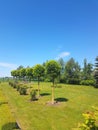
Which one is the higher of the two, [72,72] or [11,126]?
[72,72]

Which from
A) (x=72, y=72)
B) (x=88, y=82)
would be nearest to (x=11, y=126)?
(x=88, y=82)

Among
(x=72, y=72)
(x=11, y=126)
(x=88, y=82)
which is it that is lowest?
(x=11, y=126)

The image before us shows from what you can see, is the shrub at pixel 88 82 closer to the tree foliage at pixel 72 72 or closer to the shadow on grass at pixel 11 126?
the tree foliage at pixel 72 72

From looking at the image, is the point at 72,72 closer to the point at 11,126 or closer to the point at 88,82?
the point at 88,82

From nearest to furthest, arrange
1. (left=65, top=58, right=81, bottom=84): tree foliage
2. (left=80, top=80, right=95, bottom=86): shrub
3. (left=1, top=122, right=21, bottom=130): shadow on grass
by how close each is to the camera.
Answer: (left=1, top=122, right=21, bottom=130): shadow on grass
(left=80, top=80, right=95, bottom=86): shrub
(left=65, top=58, right=81, bottom=84): tree foliage

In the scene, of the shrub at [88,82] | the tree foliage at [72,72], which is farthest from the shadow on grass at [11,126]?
the tree foliage at [72,72]

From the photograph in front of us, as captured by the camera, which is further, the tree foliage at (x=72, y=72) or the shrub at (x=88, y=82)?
the tree foliage at (x=72, y=72)

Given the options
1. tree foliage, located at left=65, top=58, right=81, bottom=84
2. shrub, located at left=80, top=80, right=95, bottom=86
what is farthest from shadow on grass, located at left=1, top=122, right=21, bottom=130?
tree foliage, located at left=65, top=58, right=81, bottom=84

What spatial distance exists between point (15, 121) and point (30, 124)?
4.58 ft

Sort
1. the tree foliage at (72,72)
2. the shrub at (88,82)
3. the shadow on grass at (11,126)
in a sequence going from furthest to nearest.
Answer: the tree foliage at (72,72) → the shrub at (88,82) → the shadow on grass at (11,126)

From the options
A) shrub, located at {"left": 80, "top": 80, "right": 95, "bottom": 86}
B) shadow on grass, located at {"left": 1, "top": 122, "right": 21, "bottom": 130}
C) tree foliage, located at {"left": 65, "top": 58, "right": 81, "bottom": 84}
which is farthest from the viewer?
tree foliage, located at {"left": 65, "top": 58, "right": 81, "bottom": 84}

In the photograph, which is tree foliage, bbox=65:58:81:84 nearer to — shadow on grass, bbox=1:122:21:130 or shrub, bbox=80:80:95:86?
shrub, bbox=80:80:95:86

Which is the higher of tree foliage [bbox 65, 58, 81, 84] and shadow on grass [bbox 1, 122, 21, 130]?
tree foliage [bbox 65, 58, 81, 84]

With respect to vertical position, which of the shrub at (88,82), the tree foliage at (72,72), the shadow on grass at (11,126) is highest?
the tree foliage at (72,72)
